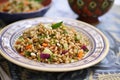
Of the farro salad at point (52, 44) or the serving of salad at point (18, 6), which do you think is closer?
the farro salad at point (52, 44)

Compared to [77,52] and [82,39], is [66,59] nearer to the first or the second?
[77,52]

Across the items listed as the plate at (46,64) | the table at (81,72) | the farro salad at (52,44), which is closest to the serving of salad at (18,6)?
the plate at (46,64)

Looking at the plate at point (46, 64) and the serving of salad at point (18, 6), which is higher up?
the serving of salad at point (18, 6)

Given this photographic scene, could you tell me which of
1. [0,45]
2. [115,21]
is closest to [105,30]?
[115,21]

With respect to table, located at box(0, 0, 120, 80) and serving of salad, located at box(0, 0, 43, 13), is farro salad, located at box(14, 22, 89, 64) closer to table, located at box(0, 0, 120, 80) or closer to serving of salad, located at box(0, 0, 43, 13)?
table, located at box(0, 0, 120, 80)

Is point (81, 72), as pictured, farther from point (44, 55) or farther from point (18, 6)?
point (18, 6)

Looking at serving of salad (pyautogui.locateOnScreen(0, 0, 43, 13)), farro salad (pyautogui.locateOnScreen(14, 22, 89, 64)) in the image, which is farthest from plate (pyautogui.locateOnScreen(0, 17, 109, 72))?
serving of salad (pyautogui.locateOnScreen(0, 0, 43, 13))

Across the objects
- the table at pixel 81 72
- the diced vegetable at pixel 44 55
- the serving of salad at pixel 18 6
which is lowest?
the table at pixel 81 72

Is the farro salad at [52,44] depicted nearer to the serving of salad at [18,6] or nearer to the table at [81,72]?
the table at [81,72]
